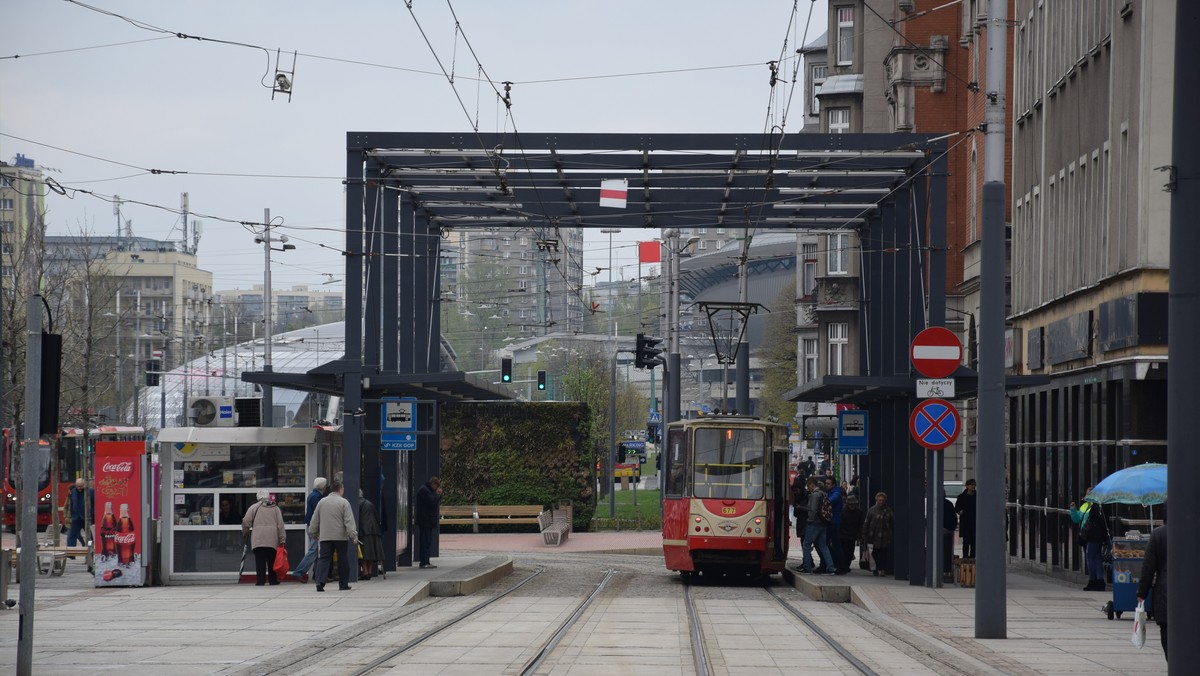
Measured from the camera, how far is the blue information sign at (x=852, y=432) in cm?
2731

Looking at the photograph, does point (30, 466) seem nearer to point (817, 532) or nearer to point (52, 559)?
point (52, 559)

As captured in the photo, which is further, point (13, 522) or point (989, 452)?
point (13, 522)

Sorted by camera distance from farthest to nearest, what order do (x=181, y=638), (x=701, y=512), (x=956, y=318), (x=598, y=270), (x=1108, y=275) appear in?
(x=598, y=270)
(x=956, y=318)
(x=701, y=512)
(x=1108, y=275)
(x=181, y=638)

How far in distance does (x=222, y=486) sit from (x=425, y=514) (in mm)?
4843

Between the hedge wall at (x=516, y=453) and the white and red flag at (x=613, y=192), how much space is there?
22.1 m

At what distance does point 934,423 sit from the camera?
20.4 m

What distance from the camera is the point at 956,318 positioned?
152 ft

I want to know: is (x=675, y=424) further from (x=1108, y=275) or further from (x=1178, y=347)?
(x=1178, y=347)

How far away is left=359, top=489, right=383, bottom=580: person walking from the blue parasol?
34.2 ft

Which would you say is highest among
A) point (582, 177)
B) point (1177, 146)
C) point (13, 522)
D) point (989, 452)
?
point (582, 177)

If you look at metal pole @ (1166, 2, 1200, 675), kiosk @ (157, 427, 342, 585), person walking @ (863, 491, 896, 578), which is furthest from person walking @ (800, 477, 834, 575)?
metal pole @ (1166, 2, 1200, 675)

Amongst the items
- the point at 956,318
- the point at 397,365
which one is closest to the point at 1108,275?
the point at 397,365

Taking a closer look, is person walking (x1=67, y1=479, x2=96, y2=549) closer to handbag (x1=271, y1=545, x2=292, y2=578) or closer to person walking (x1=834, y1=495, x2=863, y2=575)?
handbag (x1=271, y1=545, x2=292, y2=578)

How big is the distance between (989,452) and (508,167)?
32.7 feet
